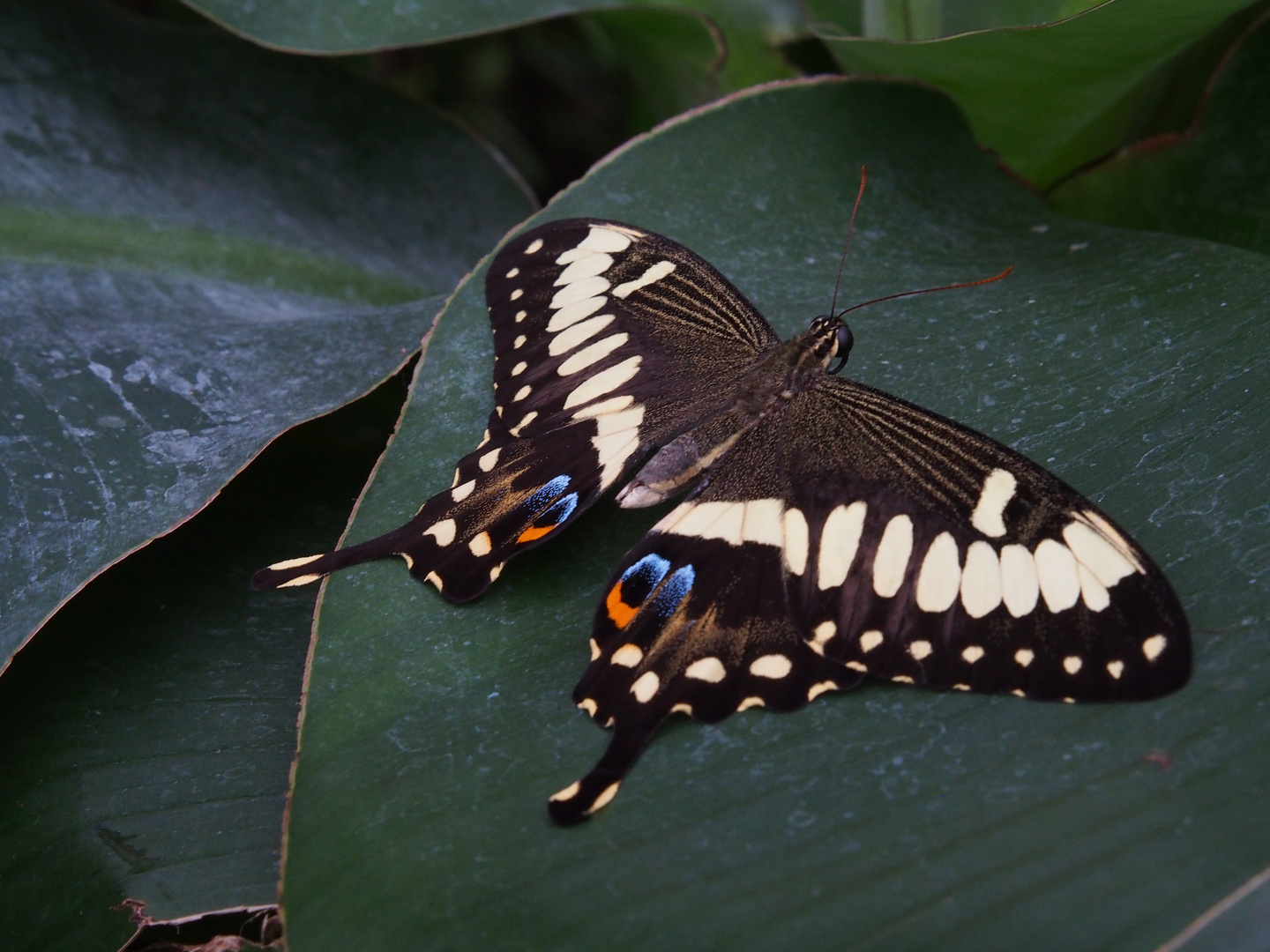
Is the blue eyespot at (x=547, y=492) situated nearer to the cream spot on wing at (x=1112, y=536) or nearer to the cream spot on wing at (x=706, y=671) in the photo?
the cream spot on wing at (x=706, y=671)

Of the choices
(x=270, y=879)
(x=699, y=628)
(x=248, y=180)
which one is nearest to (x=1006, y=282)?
(x=699, y=628)

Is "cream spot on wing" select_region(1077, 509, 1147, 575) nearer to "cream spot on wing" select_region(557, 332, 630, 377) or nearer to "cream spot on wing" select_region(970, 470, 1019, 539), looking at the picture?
"cream spot on wing" select_region(970, 470, 1019, 539)

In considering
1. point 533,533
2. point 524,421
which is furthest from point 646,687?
point 524,421

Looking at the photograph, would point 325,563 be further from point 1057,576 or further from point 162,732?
point 1057,576

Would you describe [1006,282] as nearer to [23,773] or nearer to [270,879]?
[270,879]

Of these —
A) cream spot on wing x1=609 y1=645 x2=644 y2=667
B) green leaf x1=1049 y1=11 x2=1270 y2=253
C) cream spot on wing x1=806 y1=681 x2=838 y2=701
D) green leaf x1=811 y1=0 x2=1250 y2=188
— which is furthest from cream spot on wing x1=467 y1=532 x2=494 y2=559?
green leaf x1=1049 y1=11 x2=1270 y2=253
